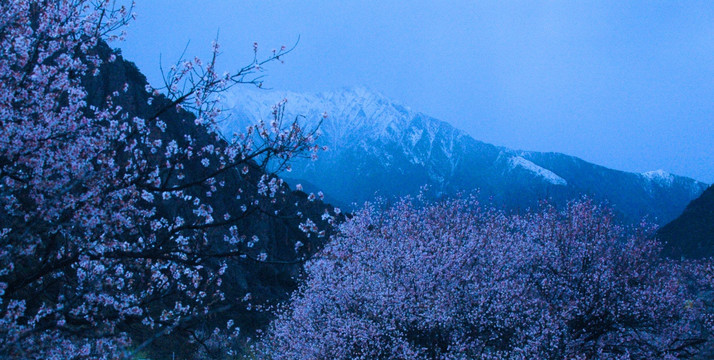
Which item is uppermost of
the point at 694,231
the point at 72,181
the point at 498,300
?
the point at 694,231

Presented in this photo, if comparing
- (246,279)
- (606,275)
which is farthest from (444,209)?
(246,279)

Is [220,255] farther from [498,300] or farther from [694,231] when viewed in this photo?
[694,231]

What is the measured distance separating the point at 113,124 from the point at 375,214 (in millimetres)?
31611

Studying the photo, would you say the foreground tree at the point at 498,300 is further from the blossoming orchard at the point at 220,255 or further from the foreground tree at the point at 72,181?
the foreground tree at the point at 72,181

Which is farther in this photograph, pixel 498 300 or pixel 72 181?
pixel 498 300

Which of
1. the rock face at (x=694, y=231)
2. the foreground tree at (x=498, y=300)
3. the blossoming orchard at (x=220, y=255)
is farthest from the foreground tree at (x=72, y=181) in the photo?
the rock face at (x=694, y=231)

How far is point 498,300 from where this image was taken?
875 inches

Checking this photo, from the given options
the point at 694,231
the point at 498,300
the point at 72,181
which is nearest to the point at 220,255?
the point at 72,181

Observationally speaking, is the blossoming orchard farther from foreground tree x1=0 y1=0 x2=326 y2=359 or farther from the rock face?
the rock face

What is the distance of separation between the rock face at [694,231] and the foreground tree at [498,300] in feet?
225

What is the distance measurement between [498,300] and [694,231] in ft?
338

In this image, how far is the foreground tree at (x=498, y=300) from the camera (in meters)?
21.2

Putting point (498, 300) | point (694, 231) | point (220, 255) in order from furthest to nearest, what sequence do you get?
point (694, 231), point (498, 300), point (220, 255)

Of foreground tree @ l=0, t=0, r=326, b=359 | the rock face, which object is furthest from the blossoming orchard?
the rock face
